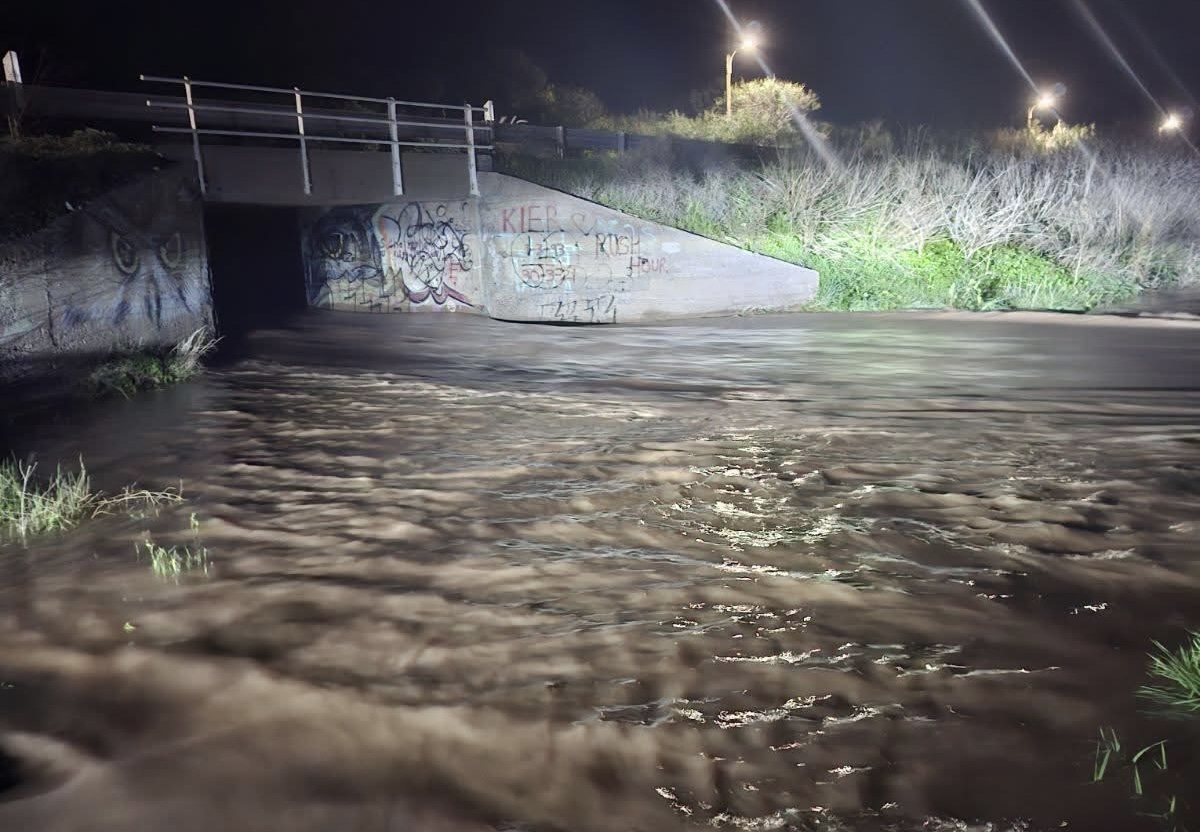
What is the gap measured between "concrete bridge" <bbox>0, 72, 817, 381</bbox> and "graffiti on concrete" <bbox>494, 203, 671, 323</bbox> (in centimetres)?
Answer: 3

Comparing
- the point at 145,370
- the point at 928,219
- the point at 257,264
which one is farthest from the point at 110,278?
the point at 928,219

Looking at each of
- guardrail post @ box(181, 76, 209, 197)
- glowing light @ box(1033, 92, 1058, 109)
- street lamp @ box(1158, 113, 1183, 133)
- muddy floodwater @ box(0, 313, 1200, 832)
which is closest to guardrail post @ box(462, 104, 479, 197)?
guardrail post @ box(181, 76, 209, 197)

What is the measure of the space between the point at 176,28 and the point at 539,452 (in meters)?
28.7

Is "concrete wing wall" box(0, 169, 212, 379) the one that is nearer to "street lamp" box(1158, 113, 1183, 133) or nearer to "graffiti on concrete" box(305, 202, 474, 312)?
"graffiti on concrete" box(305, 202, 474, 312)

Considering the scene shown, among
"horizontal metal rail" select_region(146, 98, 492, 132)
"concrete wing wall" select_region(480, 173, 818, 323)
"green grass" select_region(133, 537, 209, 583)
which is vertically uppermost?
"horizontal metal rail" select_region(146, 98, 492, 132)

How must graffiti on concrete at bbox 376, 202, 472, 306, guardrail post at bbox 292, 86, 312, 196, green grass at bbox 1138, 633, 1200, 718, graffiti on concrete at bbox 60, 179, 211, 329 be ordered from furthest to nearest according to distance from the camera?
graffiti on concrete at bbox 376, 202, 472, 306
guardrail post at bbox 292, 86, 312, 196
graffiti on concrete at bbox 60, 179, 211, 329
green grass at bbox 1138, 633, 1200, 718

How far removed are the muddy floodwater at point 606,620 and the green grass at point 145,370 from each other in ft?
6.36

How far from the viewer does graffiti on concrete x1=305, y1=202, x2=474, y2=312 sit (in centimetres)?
1920

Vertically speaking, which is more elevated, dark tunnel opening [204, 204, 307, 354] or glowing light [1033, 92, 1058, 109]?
glowing light [1033, 92, 1058, 109]

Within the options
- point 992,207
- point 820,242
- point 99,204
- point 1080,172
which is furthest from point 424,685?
point 1080,172

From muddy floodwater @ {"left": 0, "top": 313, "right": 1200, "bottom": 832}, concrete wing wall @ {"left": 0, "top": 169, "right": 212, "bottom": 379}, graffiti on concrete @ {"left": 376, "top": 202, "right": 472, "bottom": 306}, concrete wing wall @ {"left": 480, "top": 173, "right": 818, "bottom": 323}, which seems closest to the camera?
muddy floodwater @ {"left": 0, "top": 313, "right": 1200, "bottom": 832}

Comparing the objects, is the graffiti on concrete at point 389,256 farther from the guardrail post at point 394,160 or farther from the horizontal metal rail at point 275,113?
the horizontal metal rail at point 275,113

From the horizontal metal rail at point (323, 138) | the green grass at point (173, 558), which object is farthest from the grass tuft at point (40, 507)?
the horizontal metal rail at point (323, 138)

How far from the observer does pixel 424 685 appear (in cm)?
407
